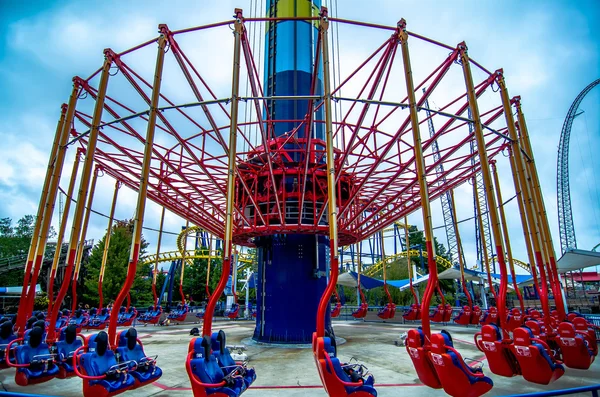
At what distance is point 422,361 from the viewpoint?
28.2 feet

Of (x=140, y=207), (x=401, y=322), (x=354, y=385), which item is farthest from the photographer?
(x=401, y=322)

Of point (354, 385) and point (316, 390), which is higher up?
point (354, 385)

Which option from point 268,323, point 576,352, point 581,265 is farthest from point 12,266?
point 581,265

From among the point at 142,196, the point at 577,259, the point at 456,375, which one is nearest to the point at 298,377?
the point at 456,375

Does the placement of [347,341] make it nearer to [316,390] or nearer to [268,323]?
[268,323]

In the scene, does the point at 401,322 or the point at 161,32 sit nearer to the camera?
the point at 161,32

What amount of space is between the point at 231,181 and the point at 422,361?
6.28m

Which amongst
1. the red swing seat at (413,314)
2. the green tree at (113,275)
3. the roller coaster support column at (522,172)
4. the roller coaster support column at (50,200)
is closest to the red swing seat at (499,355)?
the roller coaster support column at (522,172)

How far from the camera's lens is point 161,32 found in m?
11.7

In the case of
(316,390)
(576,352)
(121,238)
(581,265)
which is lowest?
(316,390)

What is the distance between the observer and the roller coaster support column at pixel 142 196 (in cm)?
931

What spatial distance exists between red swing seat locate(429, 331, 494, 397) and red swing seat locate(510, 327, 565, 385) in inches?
80.8

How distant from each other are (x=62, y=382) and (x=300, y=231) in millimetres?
10610

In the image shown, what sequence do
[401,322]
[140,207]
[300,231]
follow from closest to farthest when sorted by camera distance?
[140,207] → [300,231] → [401,322]
